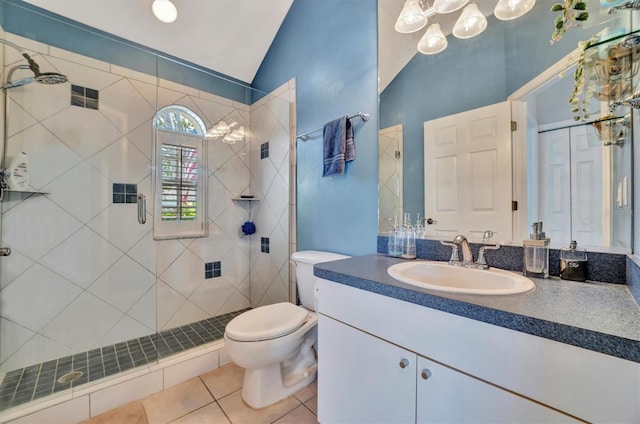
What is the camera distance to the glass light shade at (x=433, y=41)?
52.4 inches

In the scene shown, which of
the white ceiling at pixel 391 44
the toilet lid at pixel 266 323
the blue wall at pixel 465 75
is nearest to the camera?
the blue wall at pixel 465 75

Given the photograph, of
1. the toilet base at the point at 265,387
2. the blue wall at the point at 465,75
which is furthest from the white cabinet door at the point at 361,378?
the blue wall at the point at 465,75

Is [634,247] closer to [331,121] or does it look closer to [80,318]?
[331,121]

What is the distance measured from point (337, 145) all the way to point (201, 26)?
1547 mm

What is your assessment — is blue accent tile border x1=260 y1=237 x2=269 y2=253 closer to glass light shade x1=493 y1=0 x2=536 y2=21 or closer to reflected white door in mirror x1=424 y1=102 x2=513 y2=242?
reflected white door in mirror x1=424 y1=102 x2=513 y2=242

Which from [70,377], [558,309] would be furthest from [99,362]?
[558,309]

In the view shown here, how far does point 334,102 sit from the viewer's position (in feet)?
5.85

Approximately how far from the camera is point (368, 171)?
1.58m

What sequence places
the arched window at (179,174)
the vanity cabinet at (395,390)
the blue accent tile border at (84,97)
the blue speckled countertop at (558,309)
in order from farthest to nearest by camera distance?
the arched window at (179,174) → the blue accent tile border at (84,97) → the vanity cabinet at (395,390) → the blue speckled countertop at (558,309)

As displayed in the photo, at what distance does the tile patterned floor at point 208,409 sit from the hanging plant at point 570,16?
188 cm

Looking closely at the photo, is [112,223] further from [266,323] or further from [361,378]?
[361,378]

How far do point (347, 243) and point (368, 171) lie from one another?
1.55 ft

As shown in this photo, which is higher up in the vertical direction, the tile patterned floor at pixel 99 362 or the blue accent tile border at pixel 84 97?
the blue accent tile border at pixel 84 97

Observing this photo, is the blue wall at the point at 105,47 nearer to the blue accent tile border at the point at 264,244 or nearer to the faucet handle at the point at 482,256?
the blue accent tile border at the point at 264,244
